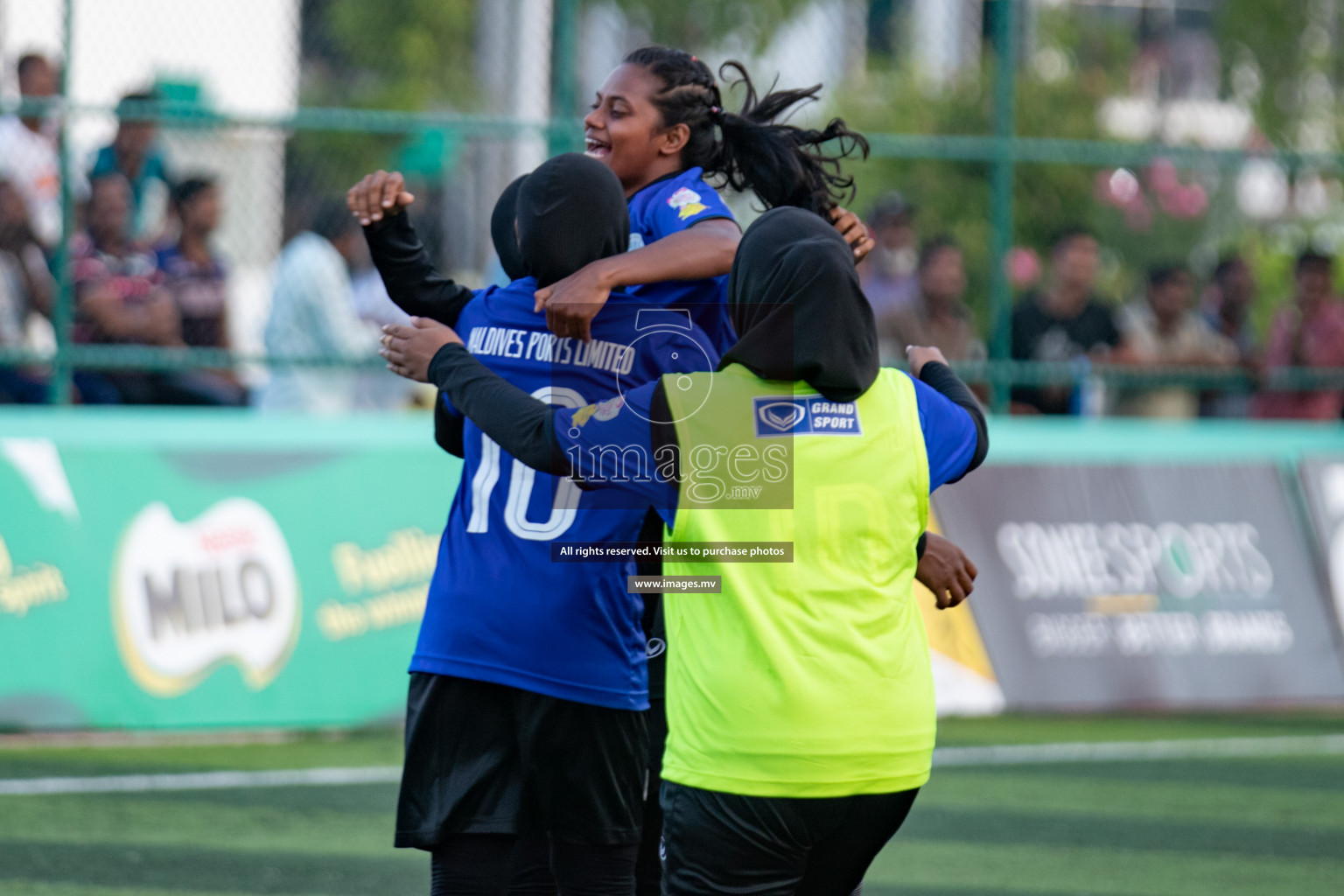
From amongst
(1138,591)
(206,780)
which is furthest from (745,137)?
(1138,591)

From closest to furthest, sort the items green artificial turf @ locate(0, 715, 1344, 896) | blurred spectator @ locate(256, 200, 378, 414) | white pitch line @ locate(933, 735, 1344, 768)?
1. green artificial turf @ locate(0, 715, 1344, 896)
2. white pitch line @ locate(933, 735, 1344, 768)
3. blurred spectator @ locate(256, 200, 378, 414)

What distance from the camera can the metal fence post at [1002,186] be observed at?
9.96m

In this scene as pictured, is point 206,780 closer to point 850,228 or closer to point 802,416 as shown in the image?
point 850,228

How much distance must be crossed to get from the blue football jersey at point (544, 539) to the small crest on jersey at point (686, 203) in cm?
28

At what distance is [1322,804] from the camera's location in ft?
22.6

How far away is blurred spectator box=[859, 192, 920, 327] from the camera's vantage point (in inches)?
406

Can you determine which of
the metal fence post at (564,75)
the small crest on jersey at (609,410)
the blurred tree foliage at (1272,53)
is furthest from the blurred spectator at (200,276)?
the blurred tree foliage at (1272,53)

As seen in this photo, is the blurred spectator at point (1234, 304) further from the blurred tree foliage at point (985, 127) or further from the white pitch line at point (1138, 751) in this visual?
the white pitch line at point (1138, 751)

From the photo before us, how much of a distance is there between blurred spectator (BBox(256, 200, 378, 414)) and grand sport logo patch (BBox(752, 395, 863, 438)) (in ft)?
21.6

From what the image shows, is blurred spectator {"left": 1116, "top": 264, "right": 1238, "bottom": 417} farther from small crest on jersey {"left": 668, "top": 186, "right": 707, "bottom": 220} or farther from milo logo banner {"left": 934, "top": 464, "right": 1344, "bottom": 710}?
small crest on jersey {"left": 668, "top": 186, "right": 707, "bottom": 220}

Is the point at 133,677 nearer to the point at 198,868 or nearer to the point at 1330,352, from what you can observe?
the point at 198,868

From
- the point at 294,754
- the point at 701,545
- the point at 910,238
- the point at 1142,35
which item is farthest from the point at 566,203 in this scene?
the point at 1142,35

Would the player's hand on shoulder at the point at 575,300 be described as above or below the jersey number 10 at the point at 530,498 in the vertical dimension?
above

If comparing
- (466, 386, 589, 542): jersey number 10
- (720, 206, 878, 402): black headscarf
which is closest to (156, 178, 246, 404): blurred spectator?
(466, 386, 589, 542): jersey number 10
